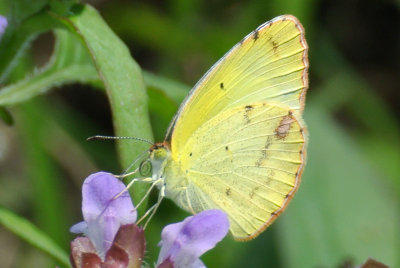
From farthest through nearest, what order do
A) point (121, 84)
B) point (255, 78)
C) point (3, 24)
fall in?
1. point (255, 78)
2. point (3, 24)
3. point (121, 84)

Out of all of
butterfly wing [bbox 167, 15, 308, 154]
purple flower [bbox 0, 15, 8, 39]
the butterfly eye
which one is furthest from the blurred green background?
purple flower [bbox 0, 15, 8, 39]

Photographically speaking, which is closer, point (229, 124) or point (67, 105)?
point (229, 124)

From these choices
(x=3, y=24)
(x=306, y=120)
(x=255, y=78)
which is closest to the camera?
(x=3, y=24)

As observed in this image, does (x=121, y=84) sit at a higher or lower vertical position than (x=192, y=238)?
higher

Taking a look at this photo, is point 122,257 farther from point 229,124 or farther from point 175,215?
point 175,215

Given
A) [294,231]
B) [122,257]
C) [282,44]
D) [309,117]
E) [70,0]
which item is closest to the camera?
[122,257]

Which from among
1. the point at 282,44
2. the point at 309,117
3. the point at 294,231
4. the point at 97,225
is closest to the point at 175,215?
the point at 294,231

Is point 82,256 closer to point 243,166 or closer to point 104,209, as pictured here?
point 104,209

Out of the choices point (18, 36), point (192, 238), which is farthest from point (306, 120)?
point (192, 238)
